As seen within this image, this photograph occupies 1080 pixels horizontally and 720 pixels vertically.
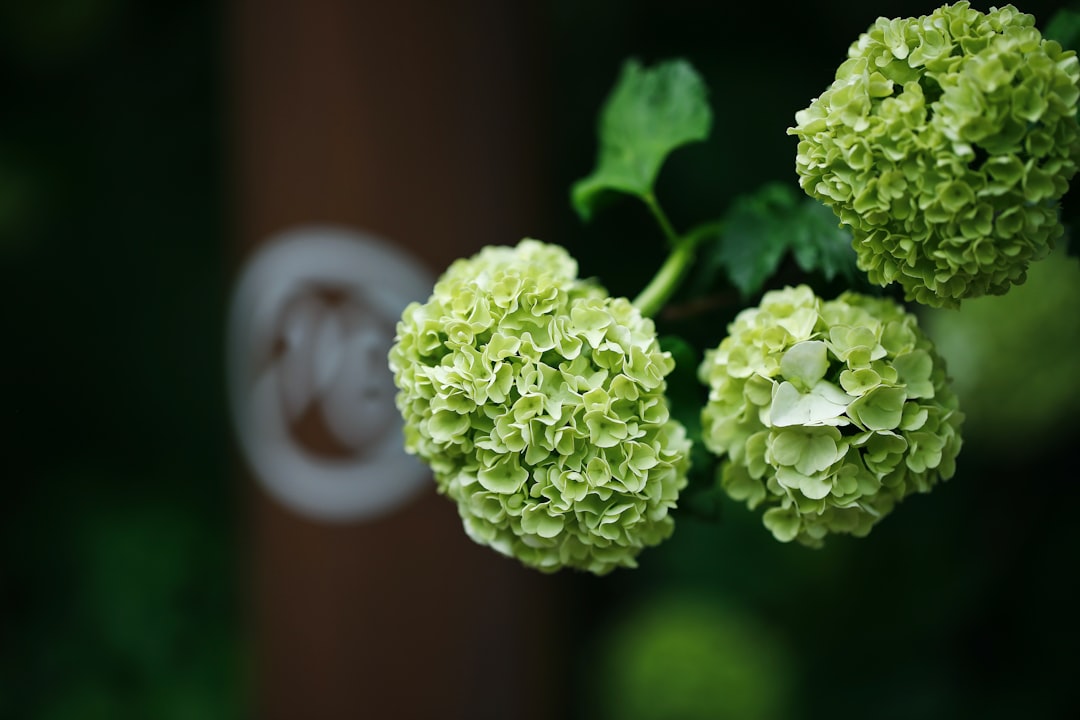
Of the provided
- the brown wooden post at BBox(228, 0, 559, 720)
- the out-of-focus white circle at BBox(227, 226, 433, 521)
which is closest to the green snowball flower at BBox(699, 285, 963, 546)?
the out-of-focus white circle at BBox(227, 226, 433, 521)

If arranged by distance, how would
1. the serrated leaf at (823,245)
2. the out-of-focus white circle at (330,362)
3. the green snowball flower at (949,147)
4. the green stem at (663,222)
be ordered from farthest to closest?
1. the out-of-focus white circle at (330,362)
2. the green stem at (663,222)
3. the serrated leaf at (823,245)
4. the green snowball flower at (949,147)

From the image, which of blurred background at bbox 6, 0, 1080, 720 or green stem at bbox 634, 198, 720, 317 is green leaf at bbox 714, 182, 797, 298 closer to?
green stem at bbox 634, 198, 720, 317

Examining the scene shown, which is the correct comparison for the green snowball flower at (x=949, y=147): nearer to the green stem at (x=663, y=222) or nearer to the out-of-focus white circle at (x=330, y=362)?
the green stem at (x=663, y=222)

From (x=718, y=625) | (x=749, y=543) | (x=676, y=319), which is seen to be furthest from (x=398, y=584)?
(x=676, y=319)

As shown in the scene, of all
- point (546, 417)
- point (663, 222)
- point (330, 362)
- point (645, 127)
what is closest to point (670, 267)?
point (663, 222)

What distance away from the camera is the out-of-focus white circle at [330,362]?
2084 mm

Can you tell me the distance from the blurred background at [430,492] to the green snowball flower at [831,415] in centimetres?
38

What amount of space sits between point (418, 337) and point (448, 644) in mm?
1427

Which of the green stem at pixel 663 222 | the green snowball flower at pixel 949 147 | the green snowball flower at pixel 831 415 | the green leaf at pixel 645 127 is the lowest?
the green snowball flower at pixel 831 415

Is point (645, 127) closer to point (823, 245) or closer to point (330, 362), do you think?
→ point (823, 245)

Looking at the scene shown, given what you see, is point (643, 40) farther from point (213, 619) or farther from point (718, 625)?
point (213, 619)

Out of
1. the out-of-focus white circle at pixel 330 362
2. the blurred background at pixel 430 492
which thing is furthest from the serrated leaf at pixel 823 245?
the out-of-focus white circle at pixel 330 362

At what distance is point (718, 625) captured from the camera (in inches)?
99.7

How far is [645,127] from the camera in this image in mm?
1167
